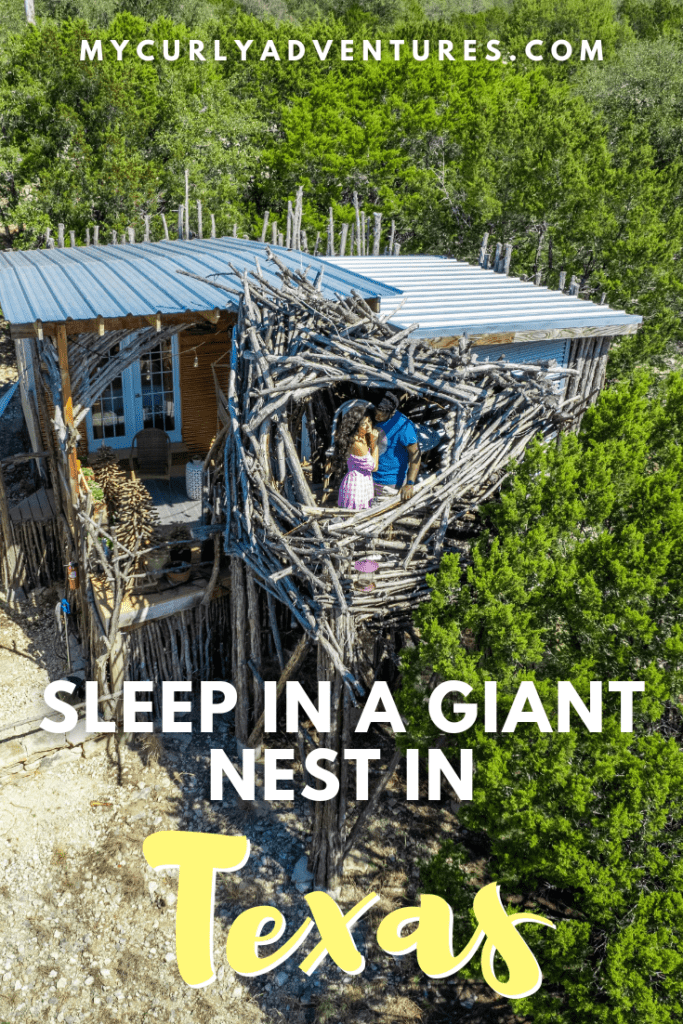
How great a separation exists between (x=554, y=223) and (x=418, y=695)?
1668cm

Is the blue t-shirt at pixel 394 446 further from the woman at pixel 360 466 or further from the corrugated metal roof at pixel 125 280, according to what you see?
the corrugated metal roof at pixel 125 280

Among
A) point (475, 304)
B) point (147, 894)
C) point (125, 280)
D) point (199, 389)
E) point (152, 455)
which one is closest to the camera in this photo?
point (147, 894)

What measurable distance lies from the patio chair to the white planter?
0.65 m

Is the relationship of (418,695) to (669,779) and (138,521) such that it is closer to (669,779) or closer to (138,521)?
(669,779)

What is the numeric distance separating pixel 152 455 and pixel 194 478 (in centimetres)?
115

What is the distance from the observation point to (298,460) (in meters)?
7.66

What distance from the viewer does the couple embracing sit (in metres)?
7.62

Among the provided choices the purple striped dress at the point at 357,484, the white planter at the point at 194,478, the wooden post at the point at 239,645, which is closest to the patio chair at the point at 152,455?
the white planter at the point at 194,478

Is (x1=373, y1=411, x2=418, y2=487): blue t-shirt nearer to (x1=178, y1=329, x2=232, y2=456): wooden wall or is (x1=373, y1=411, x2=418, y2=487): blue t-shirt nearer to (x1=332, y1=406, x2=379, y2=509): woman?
(x1=332, y1=406, x2=379, y2=509): woman

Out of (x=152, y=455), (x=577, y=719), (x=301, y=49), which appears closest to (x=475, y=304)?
(x=152, y=455)

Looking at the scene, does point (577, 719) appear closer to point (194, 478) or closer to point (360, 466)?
point (360, 466)

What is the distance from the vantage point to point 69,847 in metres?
8.59

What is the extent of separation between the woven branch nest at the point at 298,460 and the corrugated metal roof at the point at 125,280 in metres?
1.69

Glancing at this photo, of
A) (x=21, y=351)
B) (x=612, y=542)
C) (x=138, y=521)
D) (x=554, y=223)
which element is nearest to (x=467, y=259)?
(x=554, y=223)
